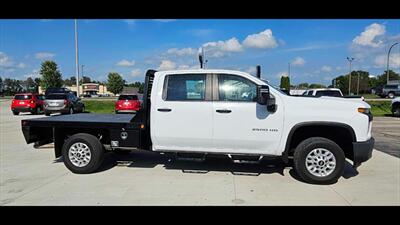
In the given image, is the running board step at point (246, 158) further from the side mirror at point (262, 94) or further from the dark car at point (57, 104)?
the dark car at point (57, 104)

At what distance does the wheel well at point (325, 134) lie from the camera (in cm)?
581

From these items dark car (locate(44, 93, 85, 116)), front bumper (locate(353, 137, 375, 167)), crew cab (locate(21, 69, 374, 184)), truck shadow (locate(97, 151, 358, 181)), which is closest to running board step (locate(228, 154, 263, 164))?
crew cab (locate(21, 69, 374, 184))

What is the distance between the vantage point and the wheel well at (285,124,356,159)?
581 centimetres

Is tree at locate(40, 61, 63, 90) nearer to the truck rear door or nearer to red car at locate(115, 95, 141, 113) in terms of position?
red car at locate(115, 95, 141, 113)

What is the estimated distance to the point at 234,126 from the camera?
5980mm

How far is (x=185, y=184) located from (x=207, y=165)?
1487mm

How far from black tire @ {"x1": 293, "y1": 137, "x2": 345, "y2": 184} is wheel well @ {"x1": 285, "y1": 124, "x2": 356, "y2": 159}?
0.76 feet

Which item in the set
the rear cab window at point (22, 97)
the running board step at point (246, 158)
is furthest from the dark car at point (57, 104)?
the running board step at point (246, 158)

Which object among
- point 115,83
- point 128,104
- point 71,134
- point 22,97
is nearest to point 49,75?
point 115,83
